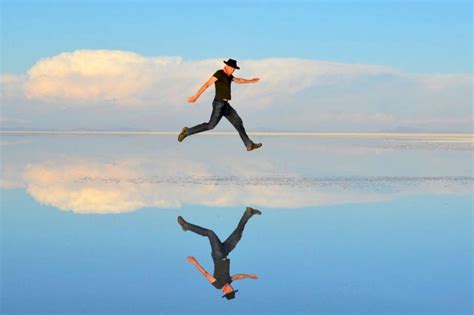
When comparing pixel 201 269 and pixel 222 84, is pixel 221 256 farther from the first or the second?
pixel 222 84

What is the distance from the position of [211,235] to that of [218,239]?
8.9 inches

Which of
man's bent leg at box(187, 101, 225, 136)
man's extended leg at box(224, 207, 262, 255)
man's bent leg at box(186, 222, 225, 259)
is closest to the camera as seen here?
man's bent leg at box(186, 222, 225, 259)

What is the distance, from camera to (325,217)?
7.85 m

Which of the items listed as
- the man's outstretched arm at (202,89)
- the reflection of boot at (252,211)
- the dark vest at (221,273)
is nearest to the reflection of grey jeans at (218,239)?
the dark vest at (221,273)

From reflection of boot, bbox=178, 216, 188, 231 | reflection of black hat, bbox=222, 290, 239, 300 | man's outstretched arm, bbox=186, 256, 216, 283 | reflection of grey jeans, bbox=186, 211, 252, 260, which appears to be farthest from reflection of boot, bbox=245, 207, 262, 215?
reflection of black hat, bbox=222, 290, 239, 300

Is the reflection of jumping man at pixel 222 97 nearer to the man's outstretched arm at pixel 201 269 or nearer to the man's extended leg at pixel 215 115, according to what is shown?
the man's extended leg at pixel 215 115

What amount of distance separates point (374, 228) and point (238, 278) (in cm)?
270

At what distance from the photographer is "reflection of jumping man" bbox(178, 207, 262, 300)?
4.89m

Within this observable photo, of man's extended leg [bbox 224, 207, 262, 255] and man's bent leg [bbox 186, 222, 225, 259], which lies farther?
man's extended leg [bbox 224, 207, 262, 255]

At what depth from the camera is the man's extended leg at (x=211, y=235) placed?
230 inches

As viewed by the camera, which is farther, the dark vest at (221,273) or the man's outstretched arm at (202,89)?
the man's outstretched arm at (202,89)

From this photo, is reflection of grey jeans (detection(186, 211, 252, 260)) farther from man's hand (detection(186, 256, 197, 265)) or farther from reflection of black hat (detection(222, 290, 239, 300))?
reflection of black hat (detection(222, 290, 239, 300))

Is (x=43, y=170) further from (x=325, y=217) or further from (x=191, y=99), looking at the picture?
(x=325, y=217)

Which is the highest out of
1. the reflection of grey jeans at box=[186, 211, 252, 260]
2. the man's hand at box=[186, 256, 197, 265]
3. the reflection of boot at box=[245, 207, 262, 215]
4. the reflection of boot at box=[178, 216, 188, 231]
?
the reflection of boot at box=[245, 207, 262, 215]
